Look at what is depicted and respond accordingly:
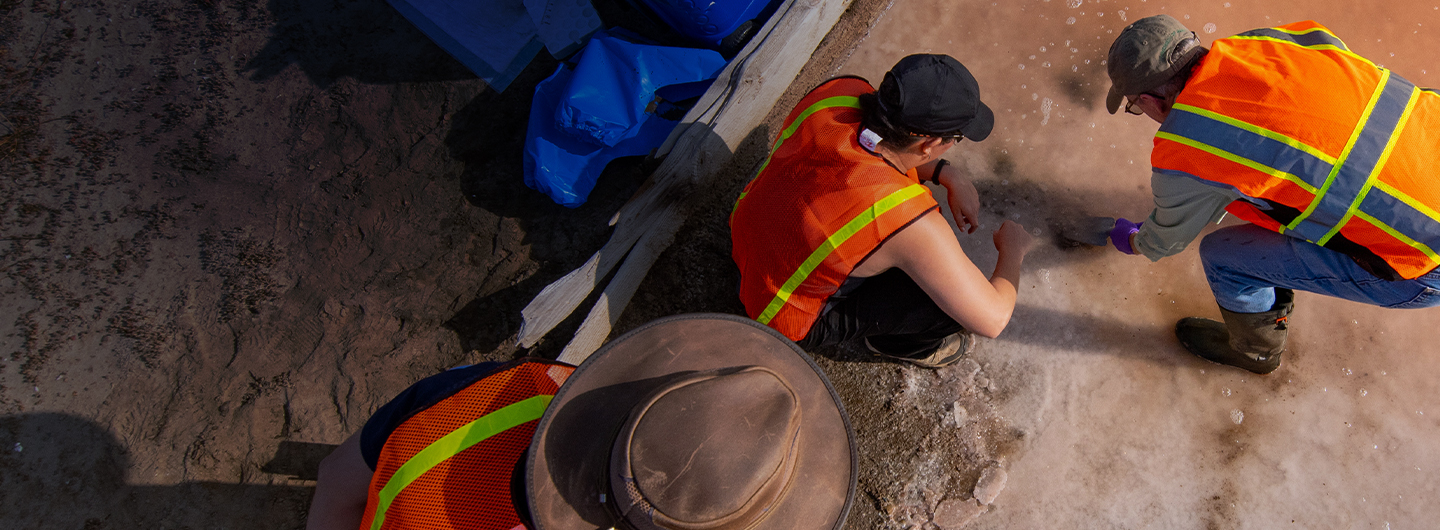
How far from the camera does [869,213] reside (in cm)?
177

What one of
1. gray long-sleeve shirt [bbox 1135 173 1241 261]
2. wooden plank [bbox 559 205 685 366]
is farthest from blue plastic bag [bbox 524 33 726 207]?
gray long-sleeve shirt [bbox 1135 173 1241 261]

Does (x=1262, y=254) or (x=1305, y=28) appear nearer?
(x=1305, y=28)

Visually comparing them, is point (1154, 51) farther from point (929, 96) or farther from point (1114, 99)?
point (929, 96)

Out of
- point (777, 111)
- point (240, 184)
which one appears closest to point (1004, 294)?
point (777, 111)

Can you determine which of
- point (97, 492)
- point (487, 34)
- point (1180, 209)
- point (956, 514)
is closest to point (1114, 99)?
point (1180, 209)

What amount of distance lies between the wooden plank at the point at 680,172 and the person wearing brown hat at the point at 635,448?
2.80ft

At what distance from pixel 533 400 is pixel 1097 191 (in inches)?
107

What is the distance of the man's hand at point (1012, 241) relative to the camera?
2.25 m

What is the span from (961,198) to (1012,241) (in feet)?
0.86

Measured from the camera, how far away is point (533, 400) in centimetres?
164

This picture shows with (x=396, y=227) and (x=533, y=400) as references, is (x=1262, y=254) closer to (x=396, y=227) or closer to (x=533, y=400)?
(x=533, y=400)

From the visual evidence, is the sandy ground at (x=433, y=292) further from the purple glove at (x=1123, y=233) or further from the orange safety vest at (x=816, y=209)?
the orange safety vest at (x=816, y=209)

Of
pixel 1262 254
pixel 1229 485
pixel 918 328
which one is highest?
pixel 1262 254

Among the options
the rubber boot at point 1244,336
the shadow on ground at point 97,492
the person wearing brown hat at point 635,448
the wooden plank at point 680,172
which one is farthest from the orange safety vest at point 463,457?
the rubber boot at point 1244,336
